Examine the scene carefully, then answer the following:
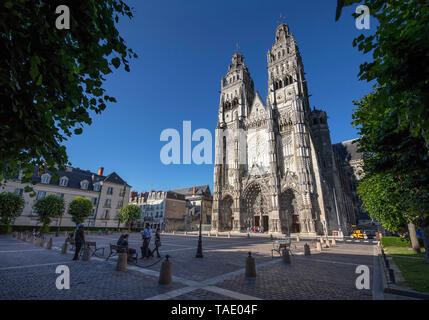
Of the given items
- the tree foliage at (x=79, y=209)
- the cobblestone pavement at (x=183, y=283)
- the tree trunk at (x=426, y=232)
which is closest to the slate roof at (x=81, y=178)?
the tree foliage at (x=79, y=209)

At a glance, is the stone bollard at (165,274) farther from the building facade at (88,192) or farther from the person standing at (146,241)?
the building facade at (88,192)

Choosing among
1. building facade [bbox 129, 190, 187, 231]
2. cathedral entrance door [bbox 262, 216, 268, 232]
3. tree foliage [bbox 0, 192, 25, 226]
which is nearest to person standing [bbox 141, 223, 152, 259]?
tree foliage [bbox 0, 192, 25, 226]

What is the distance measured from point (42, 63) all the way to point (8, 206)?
3477 centimetres

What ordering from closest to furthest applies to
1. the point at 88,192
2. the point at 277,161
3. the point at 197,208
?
the point at 277,161
the point at 88,192
the point at 197,208

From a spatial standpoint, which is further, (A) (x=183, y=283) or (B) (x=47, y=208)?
(B) (x=47, y=208)

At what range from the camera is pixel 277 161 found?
38094 millimetres

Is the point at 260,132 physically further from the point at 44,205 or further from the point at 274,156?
the point at 44,205

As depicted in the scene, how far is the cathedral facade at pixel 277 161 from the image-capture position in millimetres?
33344

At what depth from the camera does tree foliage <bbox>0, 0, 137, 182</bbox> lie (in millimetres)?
2977

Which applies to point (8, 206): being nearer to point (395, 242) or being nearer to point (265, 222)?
point (265, 222)

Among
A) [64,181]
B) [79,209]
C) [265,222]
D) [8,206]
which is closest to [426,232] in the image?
[265,222]

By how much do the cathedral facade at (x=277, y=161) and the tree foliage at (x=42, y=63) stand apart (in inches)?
1326

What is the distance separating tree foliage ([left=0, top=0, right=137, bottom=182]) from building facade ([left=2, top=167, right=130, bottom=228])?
131 feet
